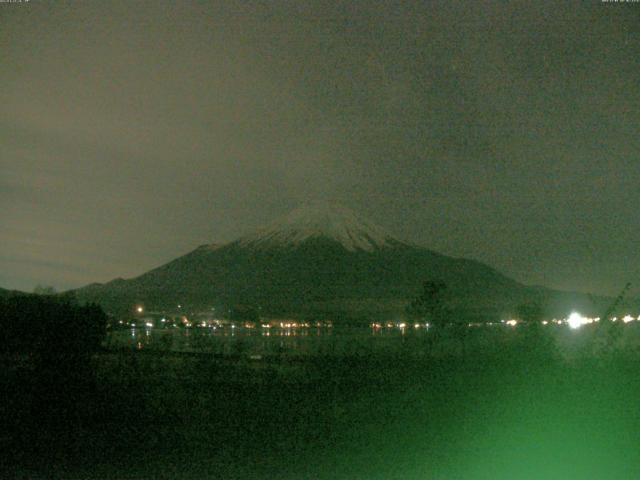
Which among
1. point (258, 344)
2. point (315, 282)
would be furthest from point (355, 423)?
point (315, 282)

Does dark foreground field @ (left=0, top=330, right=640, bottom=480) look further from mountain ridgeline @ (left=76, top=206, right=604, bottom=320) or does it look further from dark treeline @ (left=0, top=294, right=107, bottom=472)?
mountain ridgeline @ (left=76, top=206, right=604, bottom=320)

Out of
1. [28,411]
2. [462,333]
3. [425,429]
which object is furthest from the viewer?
[462,333]

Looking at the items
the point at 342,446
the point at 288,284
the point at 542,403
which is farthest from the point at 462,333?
the point at 288,284

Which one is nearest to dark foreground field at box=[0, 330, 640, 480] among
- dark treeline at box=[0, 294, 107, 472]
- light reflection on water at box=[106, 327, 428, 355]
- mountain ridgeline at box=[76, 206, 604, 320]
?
dark treeline at box=[0, 294, 107, 472]

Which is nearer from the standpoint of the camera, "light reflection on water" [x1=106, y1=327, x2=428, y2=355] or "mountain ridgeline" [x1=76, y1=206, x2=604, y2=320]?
"light reflection on water" [x1=106, y1=327, x2=428, y2=355]

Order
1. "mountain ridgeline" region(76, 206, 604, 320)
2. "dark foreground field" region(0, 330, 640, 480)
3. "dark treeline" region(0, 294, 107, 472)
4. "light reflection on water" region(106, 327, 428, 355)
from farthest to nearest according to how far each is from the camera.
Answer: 1. "mountain ridgeline" region(76, 206, 604, 320)
2. "light reflection on water" region(106, 327, 428, 355)
3. "dark treeline" region(0, 294, 107, 472)
4. "dark foreground field" region(0, 330, 640, 480)

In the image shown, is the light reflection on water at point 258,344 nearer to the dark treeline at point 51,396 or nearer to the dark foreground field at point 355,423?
the dark foreground field at point 355,423

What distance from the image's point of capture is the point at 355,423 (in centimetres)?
1204

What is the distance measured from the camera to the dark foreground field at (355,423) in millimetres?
9703

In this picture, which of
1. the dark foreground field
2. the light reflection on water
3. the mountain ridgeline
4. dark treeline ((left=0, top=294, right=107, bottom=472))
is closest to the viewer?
the dark foreground field

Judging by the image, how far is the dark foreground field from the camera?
31.8ft

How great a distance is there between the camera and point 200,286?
426ft

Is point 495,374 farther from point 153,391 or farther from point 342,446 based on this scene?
point 153,391

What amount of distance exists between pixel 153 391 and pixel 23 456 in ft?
17.6
